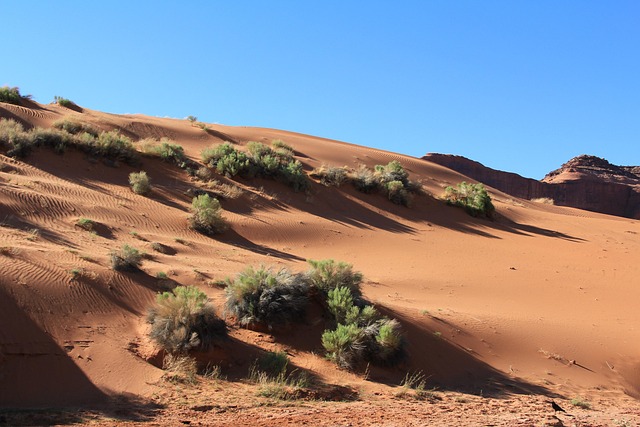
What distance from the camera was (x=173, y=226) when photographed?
17625 millimetres

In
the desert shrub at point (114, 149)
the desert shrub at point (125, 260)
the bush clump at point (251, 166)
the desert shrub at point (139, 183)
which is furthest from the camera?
the bush clump at point (251, 166)

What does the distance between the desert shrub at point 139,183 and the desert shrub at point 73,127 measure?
15.3 feet

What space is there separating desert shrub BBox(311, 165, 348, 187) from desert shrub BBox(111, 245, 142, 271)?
15.9 m

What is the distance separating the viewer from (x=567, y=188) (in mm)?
68688

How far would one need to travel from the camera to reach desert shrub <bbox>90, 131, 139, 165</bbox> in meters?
22.2

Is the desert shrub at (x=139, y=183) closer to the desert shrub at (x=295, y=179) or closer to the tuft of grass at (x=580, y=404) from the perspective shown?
the desert shrub at (x=295, y=179)

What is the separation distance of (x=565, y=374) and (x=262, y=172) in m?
16.2

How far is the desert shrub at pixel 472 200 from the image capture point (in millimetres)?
28625

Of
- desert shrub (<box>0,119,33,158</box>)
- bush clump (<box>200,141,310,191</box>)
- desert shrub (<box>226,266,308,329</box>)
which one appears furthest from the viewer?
bush clump (<box>200,141,310,191</box>)

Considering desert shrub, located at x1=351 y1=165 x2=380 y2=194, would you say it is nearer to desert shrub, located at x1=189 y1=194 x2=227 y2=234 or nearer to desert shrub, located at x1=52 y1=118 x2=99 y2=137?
desert shrub, located at x1=189 y1=194 x2=227 y2=234

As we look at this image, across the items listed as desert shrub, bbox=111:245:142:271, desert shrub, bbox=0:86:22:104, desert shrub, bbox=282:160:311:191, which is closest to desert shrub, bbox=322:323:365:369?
desert shrub, bbox=111:245:142:271

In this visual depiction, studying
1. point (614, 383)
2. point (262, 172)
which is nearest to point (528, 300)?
point (614, 383)

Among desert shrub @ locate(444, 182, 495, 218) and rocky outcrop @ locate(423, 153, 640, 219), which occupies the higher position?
rocky outcrop @ locate(423, 153, 640, 219)

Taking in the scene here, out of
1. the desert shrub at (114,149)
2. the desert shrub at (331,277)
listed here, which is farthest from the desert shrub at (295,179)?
the desert shrub at (331,277)
